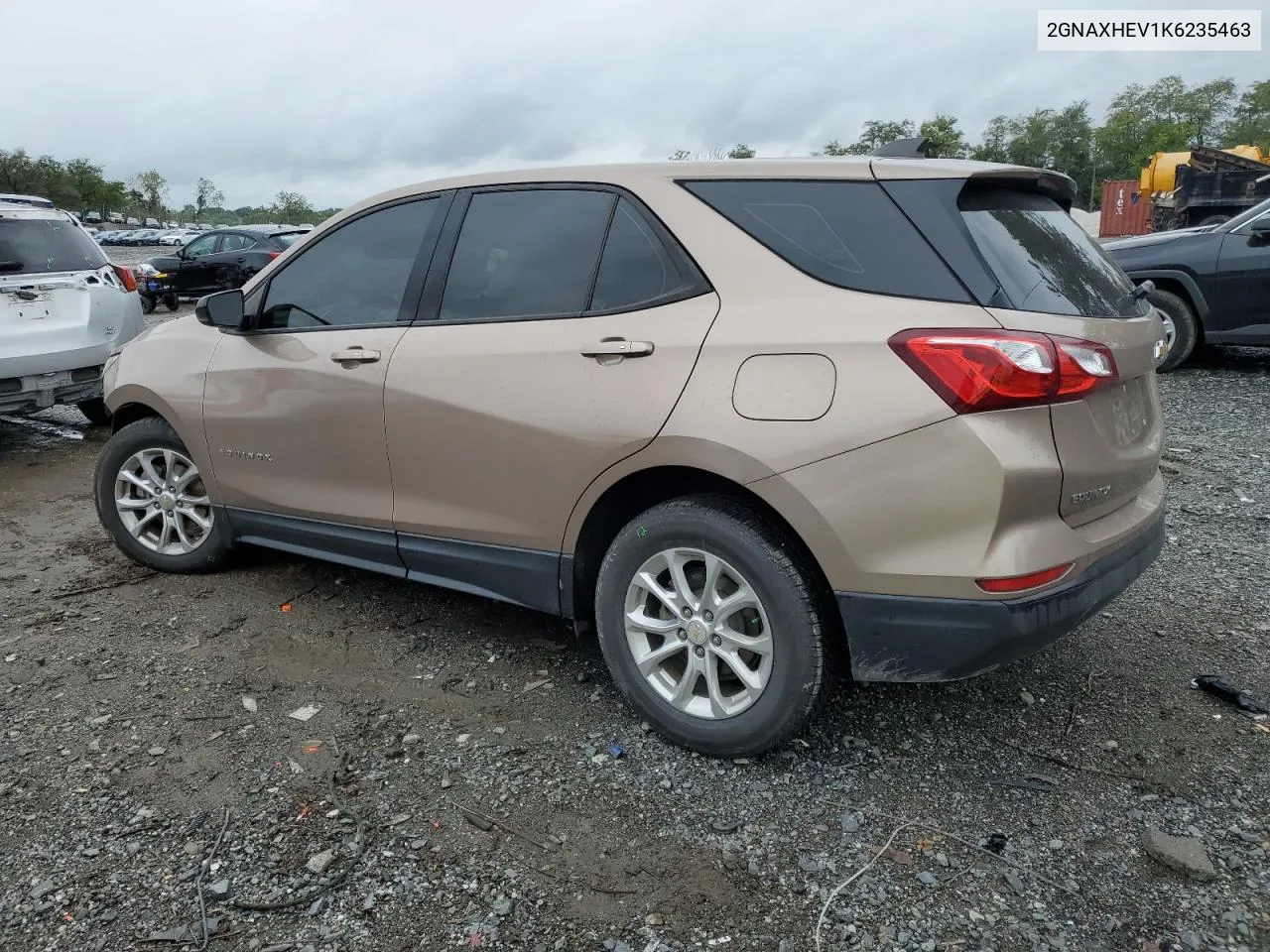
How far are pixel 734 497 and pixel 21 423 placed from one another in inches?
323

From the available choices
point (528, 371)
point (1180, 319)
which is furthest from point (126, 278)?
point (1180, 319)

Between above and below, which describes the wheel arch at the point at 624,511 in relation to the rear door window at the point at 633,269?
below

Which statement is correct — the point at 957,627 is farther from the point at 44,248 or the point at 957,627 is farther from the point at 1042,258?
the point at 44,248

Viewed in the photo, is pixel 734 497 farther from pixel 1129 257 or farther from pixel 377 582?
pixel 1129 257

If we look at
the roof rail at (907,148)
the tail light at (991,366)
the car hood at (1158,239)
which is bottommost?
the tail light at (991,366)

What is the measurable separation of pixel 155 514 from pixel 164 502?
0.32 feet

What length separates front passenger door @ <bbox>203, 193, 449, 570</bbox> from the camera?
11.4ft

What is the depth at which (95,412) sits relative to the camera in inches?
316

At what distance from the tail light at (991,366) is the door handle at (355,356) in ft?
6.33

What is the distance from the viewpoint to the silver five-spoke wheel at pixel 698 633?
8.82 feet

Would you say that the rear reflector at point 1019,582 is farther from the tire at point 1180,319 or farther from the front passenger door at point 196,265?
the front passenger door at point 196,265

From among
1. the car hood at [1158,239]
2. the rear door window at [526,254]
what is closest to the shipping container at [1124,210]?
the car hood at [1158,239]

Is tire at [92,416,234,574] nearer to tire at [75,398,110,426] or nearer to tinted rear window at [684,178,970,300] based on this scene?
tinted rear window at [684,178,970,300]

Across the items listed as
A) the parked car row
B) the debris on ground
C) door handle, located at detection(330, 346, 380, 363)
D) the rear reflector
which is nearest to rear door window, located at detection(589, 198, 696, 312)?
door handle, located at detection(330, 346, 380, 363)
